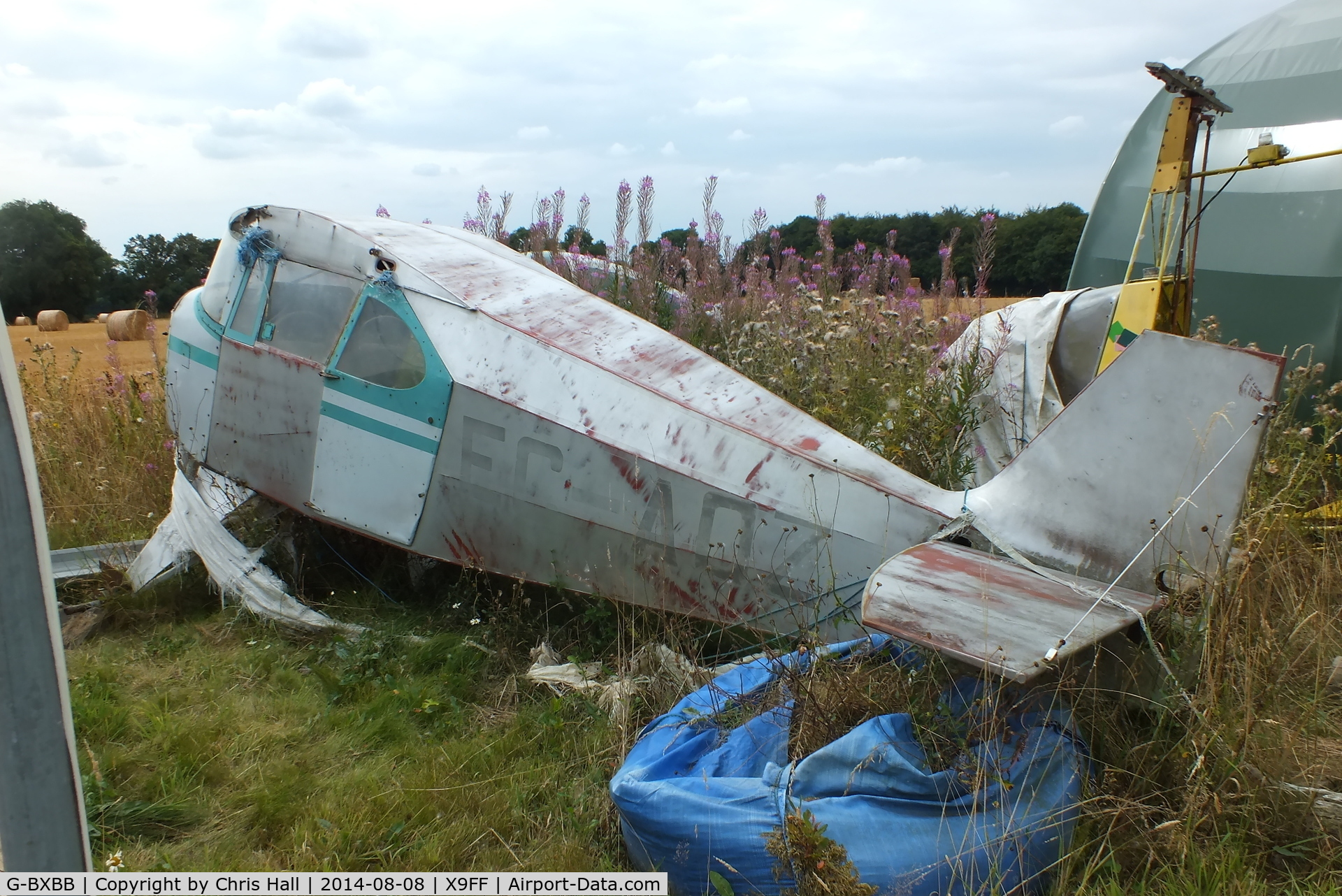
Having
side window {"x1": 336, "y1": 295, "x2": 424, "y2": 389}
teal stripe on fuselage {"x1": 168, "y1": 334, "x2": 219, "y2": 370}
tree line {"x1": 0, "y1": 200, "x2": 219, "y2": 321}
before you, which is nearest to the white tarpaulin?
side window {"x1": 336, "y1": 295, "x2": 424, "y2": 389}

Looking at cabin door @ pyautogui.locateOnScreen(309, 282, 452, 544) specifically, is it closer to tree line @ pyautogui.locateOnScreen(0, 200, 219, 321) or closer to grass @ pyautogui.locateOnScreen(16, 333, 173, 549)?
tree line @ pyautogui.locateOnScreen(0, 200, 219, 321)

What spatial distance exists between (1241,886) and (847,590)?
4.67 feet

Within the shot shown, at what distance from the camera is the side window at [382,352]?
402cm

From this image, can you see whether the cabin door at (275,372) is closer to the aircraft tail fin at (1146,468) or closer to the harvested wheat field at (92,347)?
the harvested wheat field at (92,347)

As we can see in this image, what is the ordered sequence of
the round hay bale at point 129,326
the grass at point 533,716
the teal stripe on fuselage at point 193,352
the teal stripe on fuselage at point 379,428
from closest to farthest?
the grass at point 533,716 < the teal stripe on fuselage at point 379,428 < the teal stripe on fuselage at point 193,352 < the round hay bale at point 129,326

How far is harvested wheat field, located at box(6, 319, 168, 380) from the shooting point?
9406 millimetres

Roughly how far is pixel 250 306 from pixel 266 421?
2.10 feet

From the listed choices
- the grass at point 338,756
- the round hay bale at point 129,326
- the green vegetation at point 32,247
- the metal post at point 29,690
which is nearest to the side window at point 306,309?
the grass at point 338,756

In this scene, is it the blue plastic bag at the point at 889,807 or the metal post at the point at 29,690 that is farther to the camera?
the blue plastic bag at the point at 889,807

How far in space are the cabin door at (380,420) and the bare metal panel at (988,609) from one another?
85.1 inches

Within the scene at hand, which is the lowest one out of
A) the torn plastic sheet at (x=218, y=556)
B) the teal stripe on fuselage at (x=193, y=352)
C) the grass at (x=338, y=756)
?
the grass at (x=338, y=756)

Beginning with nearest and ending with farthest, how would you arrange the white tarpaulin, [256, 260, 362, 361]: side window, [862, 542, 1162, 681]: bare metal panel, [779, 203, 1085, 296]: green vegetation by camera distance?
1. [862, 542, 1162, 681]: bare metal panel
2. [256, 260, 362, 361]: side window
3. the white tarpaulin
4. [779, 203, 1085, 296]: green vegetation

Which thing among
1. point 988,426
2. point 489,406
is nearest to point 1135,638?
point 489,406

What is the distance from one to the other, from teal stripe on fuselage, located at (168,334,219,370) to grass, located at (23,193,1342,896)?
1.12m
